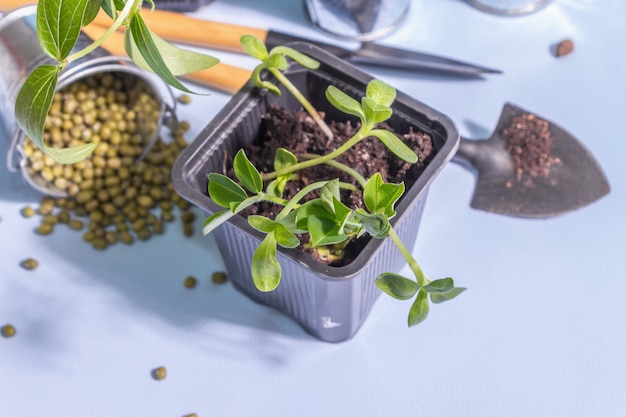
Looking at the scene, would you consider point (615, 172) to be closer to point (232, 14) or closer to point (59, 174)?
point (232, 14)

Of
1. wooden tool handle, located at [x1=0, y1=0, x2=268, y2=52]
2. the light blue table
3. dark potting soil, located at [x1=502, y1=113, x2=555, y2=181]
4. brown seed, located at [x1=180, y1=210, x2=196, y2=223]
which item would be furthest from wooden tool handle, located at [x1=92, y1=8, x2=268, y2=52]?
dark potting soil, located at [x1=502, y1=113, x2=555, y2=181]

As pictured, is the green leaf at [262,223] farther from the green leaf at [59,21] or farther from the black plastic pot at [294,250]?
the green leaf at [59,21]

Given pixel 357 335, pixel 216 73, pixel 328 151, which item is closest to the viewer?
pixel 328 151

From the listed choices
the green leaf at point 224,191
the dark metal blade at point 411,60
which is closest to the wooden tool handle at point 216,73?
the dark metal blade at point 411,60

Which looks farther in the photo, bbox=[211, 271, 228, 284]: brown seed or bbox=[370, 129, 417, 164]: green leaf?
bbox=[211, 271, 228, 284]: brown seed

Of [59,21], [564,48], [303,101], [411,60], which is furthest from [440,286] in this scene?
[564,48]

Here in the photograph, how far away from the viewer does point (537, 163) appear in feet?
3.04

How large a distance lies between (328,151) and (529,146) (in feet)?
1.04

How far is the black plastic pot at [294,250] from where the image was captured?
664 millimetres

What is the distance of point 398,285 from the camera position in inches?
23.6

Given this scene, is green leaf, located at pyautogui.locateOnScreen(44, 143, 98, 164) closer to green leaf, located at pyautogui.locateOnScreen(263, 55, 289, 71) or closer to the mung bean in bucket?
green leaf, located at pyautogui.locateOnScreen(263, 55, 289, 71)

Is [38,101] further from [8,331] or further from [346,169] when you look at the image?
[8,331]

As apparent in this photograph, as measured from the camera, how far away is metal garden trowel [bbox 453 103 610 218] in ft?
2.98

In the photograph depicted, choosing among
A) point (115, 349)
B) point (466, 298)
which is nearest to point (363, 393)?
point (466, 298)
